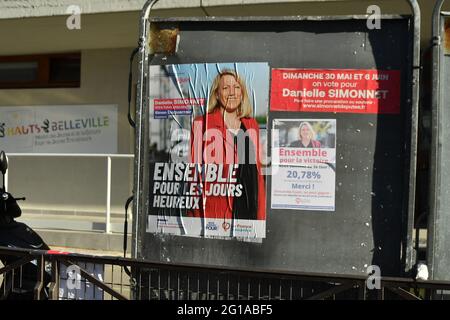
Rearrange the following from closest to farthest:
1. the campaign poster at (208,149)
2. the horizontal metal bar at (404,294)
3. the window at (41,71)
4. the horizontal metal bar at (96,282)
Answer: the horizontal metal bar at (404,294)
the campaign poster at (208,149)
the horizontal metal bar at (96,282)
the window at (41,71)

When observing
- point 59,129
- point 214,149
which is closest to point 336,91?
point 214,149

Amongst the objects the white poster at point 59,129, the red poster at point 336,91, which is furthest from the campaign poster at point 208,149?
the white poster at point 59,129

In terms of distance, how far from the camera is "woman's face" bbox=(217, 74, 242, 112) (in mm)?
3592

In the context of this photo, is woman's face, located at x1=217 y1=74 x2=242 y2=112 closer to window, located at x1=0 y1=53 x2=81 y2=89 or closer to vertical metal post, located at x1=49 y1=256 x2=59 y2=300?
vertical metal post, located at x1=49 y1=256 x2=59 y2=300

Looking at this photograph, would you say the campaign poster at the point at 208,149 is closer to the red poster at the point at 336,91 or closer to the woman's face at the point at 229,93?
the woman's face at the point at 229,93

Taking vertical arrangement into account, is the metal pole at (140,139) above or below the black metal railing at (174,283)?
above

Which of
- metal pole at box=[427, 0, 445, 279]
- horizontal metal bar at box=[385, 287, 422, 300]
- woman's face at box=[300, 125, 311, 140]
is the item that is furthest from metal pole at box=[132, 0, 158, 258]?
metal pole at box=[427, 0, 445, 279]

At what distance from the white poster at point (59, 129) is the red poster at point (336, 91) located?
5834 mm

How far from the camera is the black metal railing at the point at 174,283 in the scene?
127 inches

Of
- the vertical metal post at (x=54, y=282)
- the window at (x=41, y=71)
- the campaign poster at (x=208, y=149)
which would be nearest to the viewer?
the campaign poster at (x=208, y=149)

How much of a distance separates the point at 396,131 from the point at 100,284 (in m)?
2.06

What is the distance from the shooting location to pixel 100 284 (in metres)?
3.70

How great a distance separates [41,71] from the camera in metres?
9.30
